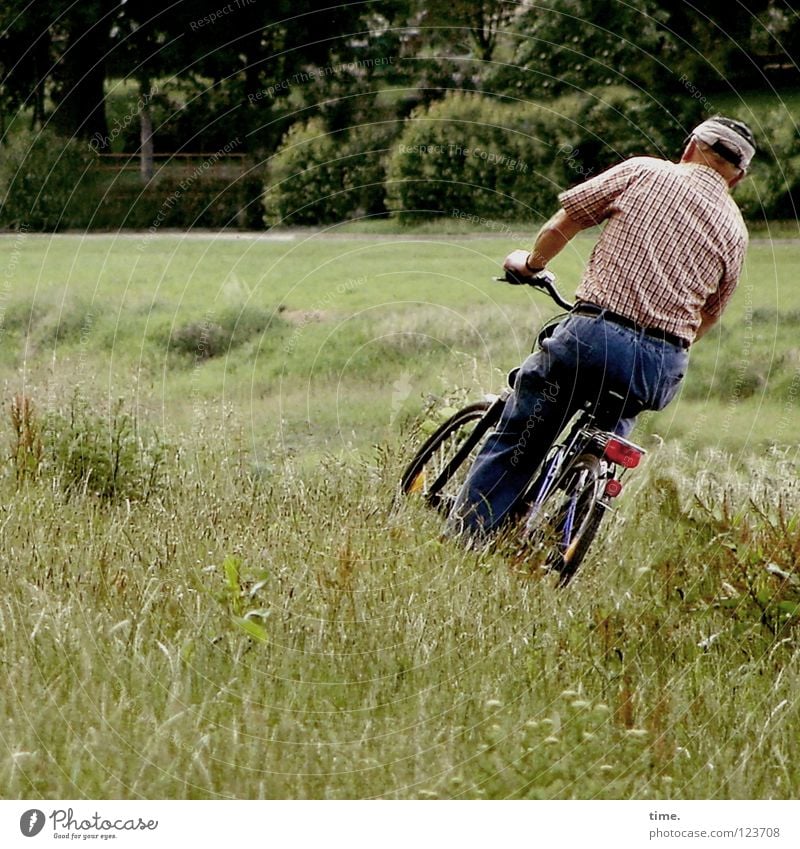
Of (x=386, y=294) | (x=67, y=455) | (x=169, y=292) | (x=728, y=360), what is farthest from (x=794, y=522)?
(x=169, y=292)

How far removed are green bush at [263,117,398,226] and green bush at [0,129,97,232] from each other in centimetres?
105

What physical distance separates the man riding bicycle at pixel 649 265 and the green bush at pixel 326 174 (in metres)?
1.95

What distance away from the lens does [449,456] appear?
5.43 meters

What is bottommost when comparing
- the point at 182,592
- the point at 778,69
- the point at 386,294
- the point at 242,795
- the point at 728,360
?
the point at 242,795

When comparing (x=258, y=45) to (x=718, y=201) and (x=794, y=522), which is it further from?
(x=794, y=522)

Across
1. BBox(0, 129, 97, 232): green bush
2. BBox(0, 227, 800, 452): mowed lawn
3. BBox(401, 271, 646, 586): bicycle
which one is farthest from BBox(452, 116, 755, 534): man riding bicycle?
BBox(0, 129, 97, 232): green bush

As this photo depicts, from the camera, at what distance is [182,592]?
427 cm

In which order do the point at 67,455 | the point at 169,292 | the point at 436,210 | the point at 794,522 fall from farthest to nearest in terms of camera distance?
the point at 169,292 → the point at 436,210 → the point at 67,455 → the point at 794,522

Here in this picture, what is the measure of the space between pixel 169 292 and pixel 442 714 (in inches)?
166

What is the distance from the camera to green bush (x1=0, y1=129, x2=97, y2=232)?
6.30 m

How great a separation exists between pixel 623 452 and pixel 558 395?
0.40m

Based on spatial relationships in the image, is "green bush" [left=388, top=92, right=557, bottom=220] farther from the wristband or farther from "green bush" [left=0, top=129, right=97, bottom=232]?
"green bush" [left=0, top=129, right=97, bottom=232]

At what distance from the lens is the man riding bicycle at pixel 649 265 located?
13.9 ft

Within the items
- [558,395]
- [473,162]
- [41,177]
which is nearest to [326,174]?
[473,162]
